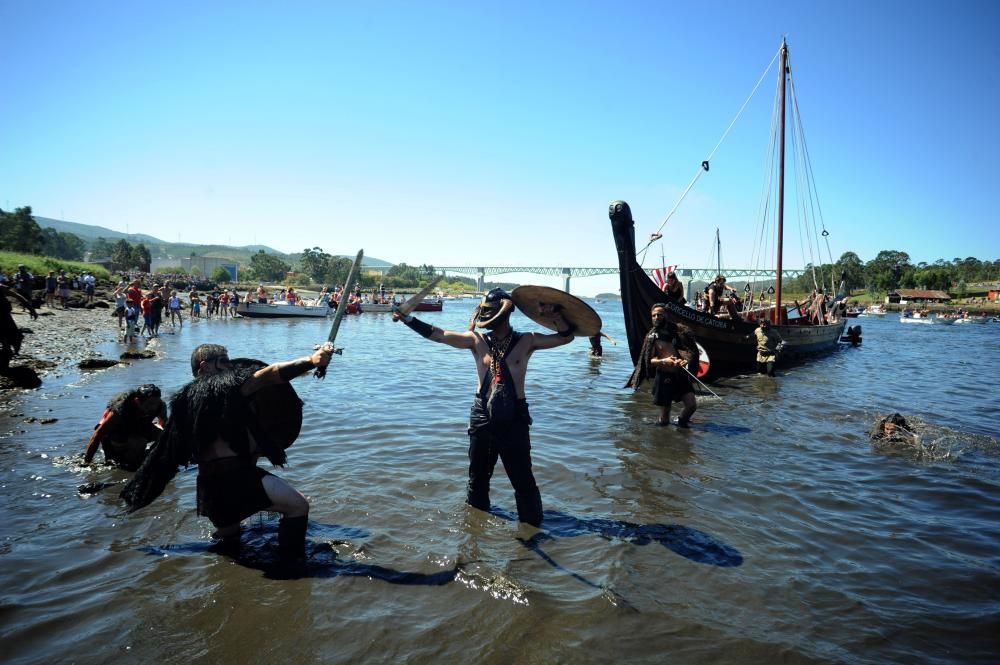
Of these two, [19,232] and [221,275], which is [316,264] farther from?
[19,232]

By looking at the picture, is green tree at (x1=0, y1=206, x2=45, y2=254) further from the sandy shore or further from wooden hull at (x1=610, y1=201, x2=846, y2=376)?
wooden hull at (x1=610, y1=201, x2=846, y2=376)

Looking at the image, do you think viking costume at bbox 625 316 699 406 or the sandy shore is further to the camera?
the sandy shore

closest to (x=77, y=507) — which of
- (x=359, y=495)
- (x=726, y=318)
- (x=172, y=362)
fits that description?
(x=359, y=495)

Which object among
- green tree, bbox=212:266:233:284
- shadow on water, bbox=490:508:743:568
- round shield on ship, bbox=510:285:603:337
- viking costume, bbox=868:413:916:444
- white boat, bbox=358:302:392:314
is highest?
green tree, bbox=212:266:233:284

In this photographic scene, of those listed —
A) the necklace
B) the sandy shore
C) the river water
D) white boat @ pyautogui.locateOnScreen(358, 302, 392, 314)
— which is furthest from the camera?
white boat @ pyautogui.locateOnScreen(358, 302, 392, 314)

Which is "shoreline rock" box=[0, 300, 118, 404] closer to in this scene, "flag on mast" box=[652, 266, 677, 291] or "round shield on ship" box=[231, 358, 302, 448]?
"round shield on ship" box=[231, 358, 302, 448]

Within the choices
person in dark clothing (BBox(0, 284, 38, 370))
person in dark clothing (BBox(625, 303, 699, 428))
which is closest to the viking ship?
Answer: person in dark clothing (BBox(625, 303, 699, 428))

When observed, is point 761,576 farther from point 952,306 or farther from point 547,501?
point 952,306

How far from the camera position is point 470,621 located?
138 inches

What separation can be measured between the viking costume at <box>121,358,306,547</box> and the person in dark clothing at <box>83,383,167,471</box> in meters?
2.20

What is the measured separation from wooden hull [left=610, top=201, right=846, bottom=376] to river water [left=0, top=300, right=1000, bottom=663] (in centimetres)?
517

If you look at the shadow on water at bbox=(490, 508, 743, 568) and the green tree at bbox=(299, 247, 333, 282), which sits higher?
the green tree at bbox=(299, 247, 333, 282)

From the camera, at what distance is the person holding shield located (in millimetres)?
4547

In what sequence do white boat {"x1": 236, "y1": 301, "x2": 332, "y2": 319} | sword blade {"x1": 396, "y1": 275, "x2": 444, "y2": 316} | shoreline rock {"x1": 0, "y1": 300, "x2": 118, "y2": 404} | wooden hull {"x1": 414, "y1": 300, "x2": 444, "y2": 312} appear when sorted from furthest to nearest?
1. wooden hull {"x1": 414, "y1": 300, "x2": 444, "y2": 312}
2. white boat {"x1": 236, "y1": 301, "x2": 332, "y2": 319}
3. shoreline rock {"x1": 0, "y1": 300, "x2": 118, "y2": 404}
4. sword blade {"x1": 396, "y1": 275, "x2": 444, "y2": 316}
